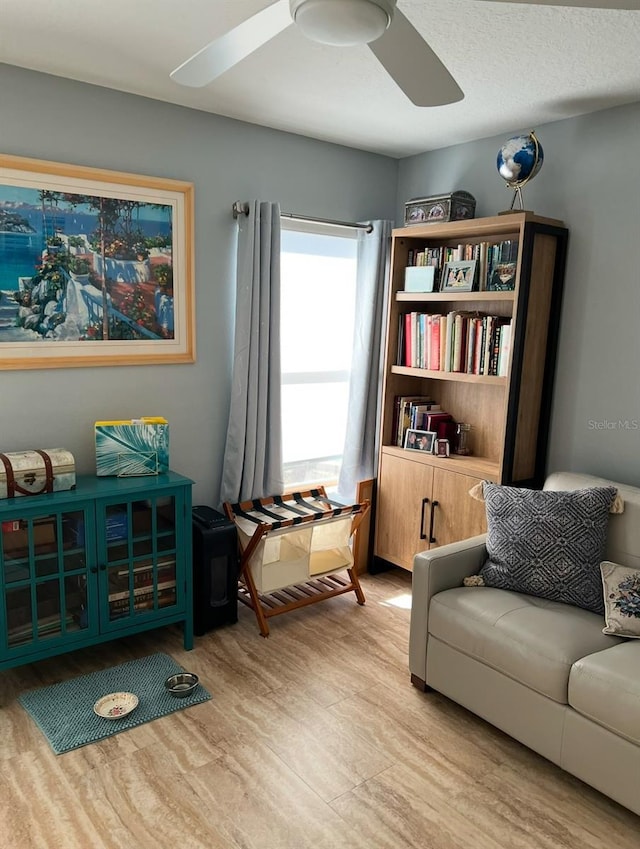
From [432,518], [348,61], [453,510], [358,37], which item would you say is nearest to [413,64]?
[358,37]

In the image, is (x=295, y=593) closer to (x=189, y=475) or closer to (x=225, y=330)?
(x=189, y=475)

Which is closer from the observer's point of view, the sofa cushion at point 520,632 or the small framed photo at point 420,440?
the sofa cushion at point 520,632

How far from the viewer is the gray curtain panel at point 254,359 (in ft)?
10.9

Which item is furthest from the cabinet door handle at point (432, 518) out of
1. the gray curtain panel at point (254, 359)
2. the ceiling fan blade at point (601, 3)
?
the ceiling fan blade at point (601, 3)

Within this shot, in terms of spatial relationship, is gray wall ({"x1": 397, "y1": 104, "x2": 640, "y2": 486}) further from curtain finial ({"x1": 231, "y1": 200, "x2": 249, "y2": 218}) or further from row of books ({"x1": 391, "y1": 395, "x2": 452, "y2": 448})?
curtain finial ({"x1": 231, "y1": 200, "x2": 249, "y2": 218})

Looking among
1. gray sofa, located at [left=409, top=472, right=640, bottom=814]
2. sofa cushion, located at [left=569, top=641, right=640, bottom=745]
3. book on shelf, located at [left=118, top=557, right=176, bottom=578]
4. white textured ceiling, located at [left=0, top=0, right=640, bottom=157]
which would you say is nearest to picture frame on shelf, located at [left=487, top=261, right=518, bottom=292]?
white textured ceiling, located at [left=0, top=0, right=640, bottom=157]

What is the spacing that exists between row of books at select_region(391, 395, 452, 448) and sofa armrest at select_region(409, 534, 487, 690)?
3.22 feet

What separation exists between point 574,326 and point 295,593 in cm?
197

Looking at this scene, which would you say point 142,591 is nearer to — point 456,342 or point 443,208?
point 456,342

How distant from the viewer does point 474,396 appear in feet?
11.8

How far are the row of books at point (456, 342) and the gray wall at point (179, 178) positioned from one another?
0.82 metres

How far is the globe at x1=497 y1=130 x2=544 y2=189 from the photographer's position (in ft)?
9.84

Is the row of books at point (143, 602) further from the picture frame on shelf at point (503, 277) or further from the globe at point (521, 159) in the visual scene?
the globe at point (521, 159)

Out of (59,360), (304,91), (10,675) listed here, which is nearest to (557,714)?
(10,675)
